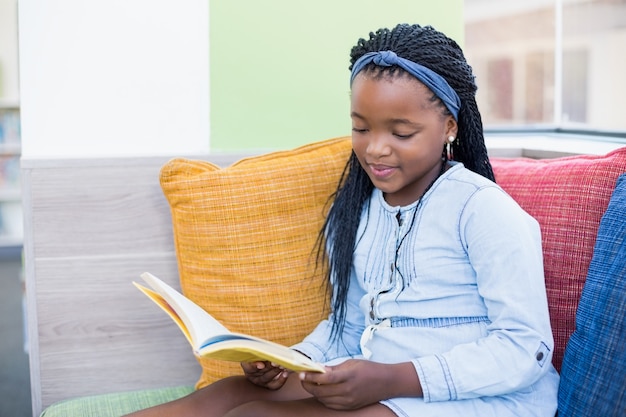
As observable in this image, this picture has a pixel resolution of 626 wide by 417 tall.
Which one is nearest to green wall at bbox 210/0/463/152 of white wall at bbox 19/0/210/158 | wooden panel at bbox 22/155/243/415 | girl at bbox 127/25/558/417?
white wall at bbox 19/0/210/158

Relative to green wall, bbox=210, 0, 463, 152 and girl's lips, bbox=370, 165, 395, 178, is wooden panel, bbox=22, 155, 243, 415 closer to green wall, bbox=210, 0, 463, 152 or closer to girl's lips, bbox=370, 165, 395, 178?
green wall, bbox=210, 0, 463, 152

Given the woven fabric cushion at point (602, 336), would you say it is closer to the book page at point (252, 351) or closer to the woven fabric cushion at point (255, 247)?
the book page at point (252, 351)

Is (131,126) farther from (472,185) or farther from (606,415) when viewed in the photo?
(606,415)

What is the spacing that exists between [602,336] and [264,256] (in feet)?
2.24

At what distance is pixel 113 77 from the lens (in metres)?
1.83

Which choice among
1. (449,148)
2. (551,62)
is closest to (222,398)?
(449,148)

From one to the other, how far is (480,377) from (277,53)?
40.0 inches

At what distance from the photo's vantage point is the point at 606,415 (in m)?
1.11

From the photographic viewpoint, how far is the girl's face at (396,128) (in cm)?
131

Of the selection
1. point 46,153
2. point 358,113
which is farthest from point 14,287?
point 358,113

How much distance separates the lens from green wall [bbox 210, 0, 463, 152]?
1884 mm

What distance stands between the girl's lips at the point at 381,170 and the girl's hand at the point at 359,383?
1.07 ft

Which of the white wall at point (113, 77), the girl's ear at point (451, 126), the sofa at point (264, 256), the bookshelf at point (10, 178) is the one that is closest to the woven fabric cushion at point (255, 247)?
the sofa at point (264, 256)

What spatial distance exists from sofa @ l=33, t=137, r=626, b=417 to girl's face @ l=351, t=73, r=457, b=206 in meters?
0.28
